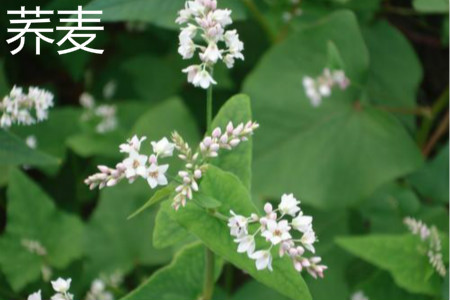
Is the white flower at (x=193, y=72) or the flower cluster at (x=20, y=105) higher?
the white flower at (x=193, y=72)

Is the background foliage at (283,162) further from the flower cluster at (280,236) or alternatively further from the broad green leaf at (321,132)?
the flower cluster at (280,236)

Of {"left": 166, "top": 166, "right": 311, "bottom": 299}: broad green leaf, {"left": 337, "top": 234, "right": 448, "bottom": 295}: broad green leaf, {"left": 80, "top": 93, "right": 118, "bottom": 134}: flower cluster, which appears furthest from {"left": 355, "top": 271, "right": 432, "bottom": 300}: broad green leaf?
{"left": 80, "top": 93, "right": 118, "bottom": 134}: flower cluster

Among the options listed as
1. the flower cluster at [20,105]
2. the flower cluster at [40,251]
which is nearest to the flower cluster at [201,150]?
the flower cluster at [20,105]

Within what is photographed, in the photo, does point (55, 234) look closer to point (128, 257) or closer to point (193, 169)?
point (128, 257)

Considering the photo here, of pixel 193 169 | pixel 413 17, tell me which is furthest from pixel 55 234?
pixel 413 17

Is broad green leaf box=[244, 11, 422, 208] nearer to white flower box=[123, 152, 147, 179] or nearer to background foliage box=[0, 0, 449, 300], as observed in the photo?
background foliage box=[0, 0, 449, 300]

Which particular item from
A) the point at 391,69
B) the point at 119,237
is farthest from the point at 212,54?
the point at 391,69

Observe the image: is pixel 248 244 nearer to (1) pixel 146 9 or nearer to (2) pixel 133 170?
(2) pixel 133 170
